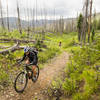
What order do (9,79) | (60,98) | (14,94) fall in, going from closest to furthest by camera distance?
(60,98) < (14,94) < (9,79)

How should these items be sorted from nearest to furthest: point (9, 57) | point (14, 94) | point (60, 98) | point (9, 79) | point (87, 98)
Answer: point (87, 98)
point (60, 98)
point (14, 94)
point (9, 79)
point (9, 57)

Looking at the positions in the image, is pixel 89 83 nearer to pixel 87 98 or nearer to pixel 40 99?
pixel 87 98

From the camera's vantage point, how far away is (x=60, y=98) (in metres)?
4.56

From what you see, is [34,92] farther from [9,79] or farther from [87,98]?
[87,98]

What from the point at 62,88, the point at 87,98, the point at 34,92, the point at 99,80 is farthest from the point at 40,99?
the point at 99,80

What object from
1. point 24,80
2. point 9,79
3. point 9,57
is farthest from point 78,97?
point 9,57

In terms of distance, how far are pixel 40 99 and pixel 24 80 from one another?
125 centimetres

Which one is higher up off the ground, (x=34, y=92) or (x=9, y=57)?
(x=9, y=57)

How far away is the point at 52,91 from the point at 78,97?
4.96 ft

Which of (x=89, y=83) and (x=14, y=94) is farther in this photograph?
(x=14, y=94)

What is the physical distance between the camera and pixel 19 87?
16.7 feet

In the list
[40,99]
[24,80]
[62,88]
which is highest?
[24,80]

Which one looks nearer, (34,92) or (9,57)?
(34,92)

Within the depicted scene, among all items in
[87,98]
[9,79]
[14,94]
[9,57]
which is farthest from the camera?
[9,57]
